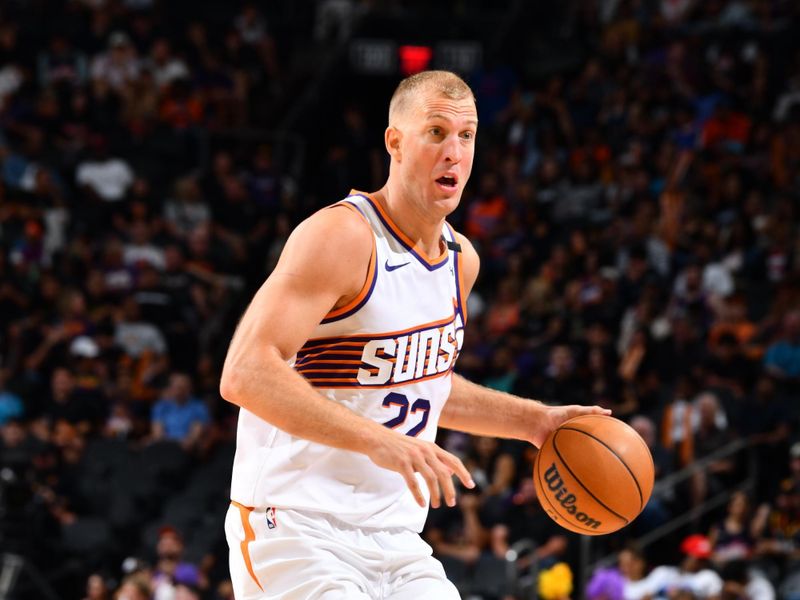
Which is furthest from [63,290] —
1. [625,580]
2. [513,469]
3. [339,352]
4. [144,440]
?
[339,352]

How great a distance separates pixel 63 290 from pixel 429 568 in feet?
38.6

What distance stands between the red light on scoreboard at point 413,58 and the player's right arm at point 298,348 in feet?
45.7

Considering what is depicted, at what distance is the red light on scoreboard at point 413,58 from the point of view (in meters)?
17.6

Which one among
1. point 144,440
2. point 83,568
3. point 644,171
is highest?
point 644,171

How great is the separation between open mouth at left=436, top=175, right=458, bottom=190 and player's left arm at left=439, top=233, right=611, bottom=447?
0.48 metres

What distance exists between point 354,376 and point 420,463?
2.03 feet

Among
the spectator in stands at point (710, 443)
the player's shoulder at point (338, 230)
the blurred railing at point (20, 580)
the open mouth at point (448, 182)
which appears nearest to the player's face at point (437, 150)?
the open mouth at point (448, 182)

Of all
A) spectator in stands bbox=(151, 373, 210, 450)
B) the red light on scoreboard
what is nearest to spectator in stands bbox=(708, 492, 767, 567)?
spectator in stands bbox=(151, 373, 210, 450)

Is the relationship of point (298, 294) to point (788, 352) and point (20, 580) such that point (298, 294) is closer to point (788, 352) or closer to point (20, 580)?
point (788, 352)

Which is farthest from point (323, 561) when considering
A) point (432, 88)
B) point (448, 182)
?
point (432, 88)

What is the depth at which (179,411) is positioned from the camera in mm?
13602

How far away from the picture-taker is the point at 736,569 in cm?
999

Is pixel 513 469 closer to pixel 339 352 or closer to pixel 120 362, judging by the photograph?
pixel 120 362

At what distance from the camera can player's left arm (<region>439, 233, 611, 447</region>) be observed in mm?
4594
